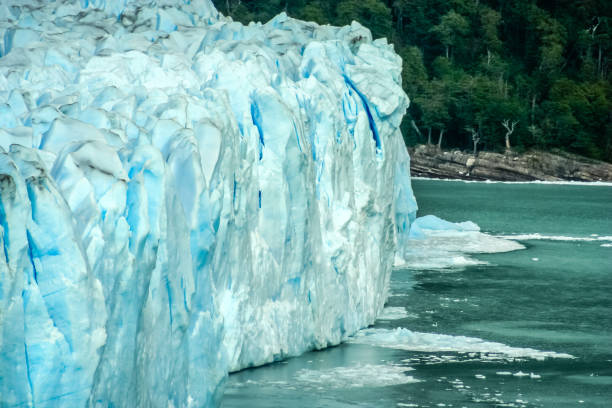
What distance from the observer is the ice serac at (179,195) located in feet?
22.6

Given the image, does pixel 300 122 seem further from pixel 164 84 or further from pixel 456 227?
pixel 456 227

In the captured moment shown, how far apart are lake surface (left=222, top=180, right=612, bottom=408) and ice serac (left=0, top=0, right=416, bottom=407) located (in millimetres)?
509

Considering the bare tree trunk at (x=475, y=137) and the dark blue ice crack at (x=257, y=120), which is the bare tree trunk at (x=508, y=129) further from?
the dark blue ice crack at (x=257, y=120)

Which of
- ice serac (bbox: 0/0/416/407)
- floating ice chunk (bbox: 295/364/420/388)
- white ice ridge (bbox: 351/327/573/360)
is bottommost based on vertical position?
white ice ridge (bbox: 351/327/573/360)

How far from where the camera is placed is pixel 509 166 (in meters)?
64.8

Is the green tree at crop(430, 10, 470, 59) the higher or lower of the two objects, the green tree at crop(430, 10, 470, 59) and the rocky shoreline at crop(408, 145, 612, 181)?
the higher

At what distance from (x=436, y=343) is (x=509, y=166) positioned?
2040 inches

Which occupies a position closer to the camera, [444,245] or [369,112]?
[369,112]

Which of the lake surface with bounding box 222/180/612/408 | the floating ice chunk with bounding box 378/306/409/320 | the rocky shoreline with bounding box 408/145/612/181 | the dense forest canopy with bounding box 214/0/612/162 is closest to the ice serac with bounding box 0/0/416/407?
the floating ice chunk with bounding box 378/306/409/320

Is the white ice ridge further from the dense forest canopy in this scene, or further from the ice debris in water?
the dense forest canopy

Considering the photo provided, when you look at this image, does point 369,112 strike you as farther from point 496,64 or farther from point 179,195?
point 496,64

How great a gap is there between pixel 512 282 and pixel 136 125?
1262 cm

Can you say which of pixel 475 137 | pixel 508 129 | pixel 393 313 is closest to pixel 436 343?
pixel 393 313

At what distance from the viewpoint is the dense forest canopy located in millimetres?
67625
